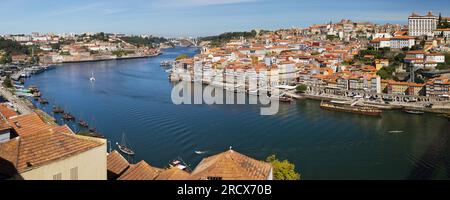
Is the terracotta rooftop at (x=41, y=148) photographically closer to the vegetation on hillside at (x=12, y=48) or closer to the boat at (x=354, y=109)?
the boat at (x=354, y=109)

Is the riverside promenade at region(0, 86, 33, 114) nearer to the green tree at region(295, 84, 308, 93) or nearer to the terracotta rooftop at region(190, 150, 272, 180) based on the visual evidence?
the green tree at region(295, 84, 308, 93)

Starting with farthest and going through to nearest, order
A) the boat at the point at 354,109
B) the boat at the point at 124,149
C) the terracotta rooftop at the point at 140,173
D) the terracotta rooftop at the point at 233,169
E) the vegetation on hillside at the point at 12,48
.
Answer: the vegetation on hillside at the point at 12,48
the boat at the point at 354,109
the boat at the point at 124,149
the terracotta rooftop at the point at 140,173
the terracotta rooftop at the point at 233,169

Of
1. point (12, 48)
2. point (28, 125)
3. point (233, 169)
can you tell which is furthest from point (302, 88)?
point (12, 48)

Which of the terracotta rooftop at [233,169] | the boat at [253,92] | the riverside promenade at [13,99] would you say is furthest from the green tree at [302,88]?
the terracotta rooftop at [233,169]
